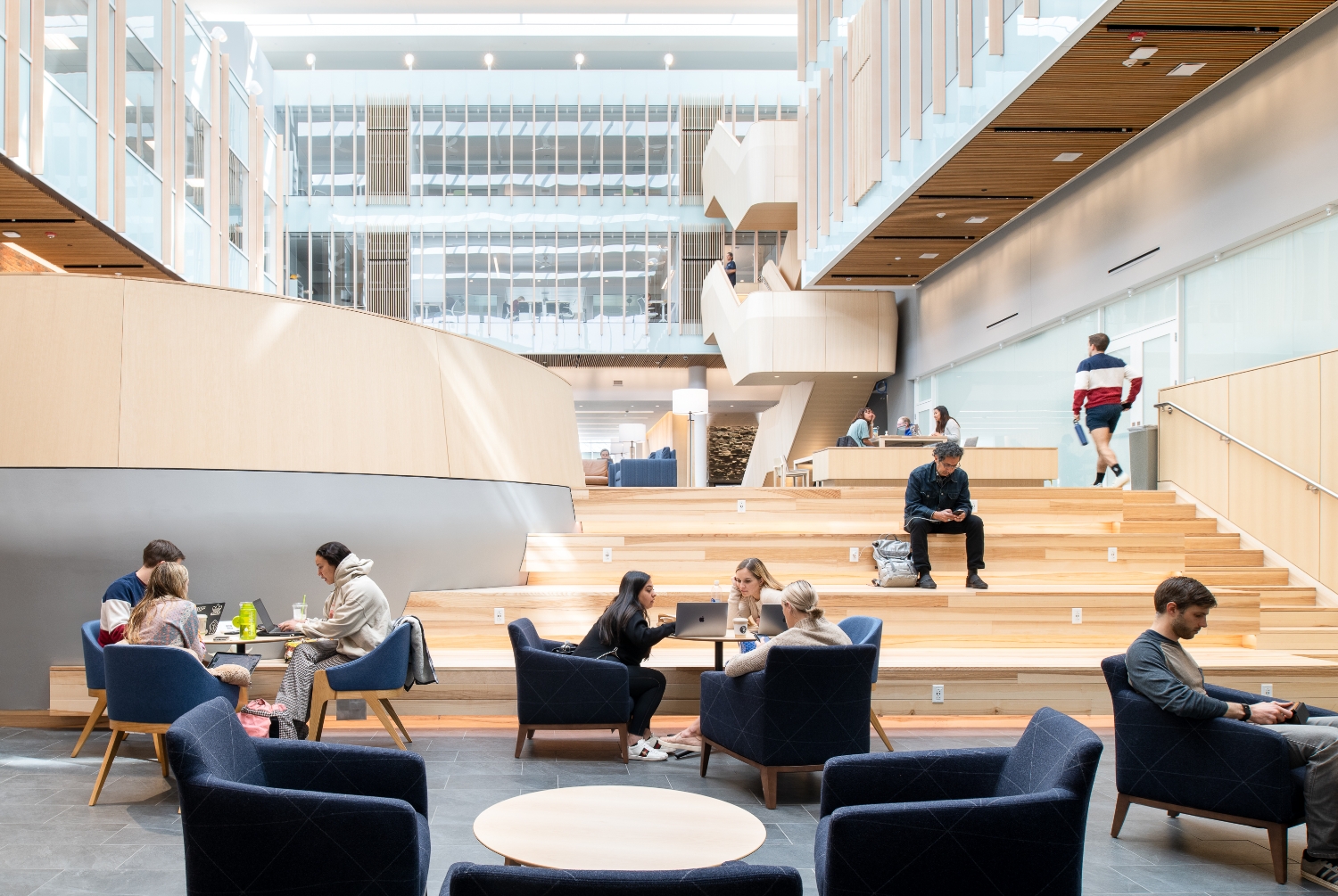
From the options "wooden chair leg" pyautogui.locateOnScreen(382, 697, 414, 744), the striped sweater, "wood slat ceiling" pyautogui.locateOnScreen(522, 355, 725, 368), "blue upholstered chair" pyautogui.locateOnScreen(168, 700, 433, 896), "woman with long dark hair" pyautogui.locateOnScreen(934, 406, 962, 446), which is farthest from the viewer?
"wood slat ceiling" pyautogui.locateOnScreen(522, 355, 725, 368)

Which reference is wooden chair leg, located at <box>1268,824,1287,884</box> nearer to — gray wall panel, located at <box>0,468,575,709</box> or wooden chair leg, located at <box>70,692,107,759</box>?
wooden chair leg, located at <box>70,692,107,759</box>

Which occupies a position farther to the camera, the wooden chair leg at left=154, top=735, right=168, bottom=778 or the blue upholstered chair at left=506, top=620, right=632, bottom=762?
the blue upholstered chair at left=506, top=620, right=632, bottom=762

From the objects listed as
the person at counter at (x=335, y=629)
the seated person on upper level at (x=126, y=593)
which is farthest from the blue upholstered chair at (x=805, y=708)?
the seated person on upper level at (x=126, y=593)

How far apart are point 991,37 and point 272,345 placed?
288 inches

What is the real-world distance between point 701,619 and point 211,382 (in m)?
3.80

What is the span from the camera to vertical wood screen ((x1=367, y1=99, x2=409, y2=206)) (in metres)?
24.0

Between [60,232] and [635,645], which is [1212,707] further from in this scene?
[60,232]

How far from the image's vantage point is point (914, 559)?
8562mm

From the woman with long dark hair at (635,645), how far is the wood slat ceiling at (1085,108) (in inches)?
232

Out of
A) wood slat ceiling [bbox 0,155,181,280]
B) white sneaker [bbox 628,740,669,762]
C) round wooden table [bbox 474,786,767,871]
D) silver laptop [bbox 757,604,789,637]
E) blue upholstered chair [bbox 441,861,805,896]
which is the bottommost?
white sneaker [bbox 628,740,669,762]

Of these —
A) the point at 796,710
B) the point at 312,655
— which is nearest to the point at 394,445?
the point at 312,655

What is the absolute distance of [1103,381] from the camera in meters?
10.3

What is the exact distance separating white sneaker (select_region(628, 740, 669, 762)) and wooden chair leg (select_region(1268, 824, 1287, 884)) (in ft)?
9.94

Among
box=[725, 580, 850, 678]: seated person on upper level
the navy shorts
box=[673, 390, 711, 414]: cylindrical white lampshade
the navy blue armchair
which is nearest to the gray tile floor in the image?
box=[725, 580, 850, 678]: seated person on upper level
